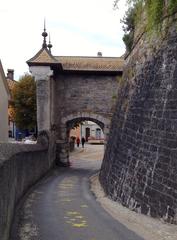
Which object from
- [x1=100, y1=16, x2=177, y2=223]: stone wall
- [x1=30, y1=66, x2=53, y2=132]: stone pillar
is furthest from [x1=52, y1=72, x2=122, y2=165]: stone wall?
[x1=100, y1=16, x2=177, y2=223]: stone wall

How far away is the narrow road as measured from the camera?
11.2m

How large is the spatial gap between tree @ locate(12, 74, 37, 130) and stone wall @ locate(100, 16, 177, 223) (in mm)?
→ 33704

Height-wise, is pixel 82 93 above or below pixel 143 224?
above

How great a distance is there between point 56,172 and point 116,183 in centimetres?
1390

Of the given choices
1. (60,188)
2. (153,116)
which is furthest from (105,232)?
(60,188)

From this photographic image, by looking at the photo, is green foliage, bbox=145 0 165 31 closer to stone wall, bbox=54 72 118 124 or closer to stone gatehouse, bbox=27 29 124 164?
stone gatehouse, bbox=27 29 124 164

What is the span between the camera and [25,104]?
5272 cm

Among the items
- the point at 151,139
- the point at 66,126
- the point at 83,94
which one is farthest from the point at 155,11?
the point at 66,126

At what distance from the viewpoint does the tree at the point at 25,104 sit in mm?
52031

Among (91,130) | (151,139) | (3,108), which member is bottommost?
(151,139)

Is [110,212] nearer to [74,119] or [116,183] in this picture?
[116,183]

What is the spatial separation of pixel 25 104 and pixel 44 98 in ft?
71.3

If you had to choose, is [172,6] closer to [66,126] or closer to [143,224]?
[143,224]

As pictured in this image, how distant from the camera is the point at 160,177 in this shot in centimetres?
1271
